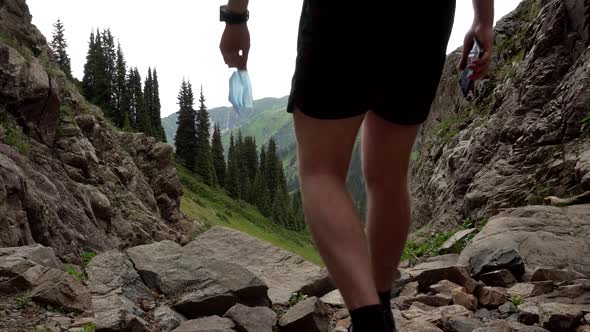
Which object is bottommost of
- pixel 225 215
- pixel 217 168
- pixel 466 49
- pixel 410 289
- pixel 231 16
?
pixel 225 215

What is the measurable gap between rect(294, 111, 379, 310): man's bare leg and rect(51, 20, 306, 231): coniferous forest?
3159 inches

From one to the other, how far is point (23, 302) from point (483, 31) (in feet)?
13.9

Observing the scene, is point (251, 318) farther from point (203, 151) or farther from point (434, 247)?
point (203, 151)

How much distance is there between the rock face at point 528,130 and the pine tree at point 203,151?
242 feet

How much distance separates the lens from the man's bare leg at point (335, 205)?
80.5 inches

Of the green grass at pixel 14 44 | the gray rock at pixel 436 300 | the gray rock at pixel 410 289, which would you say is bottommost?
the gray rock at pixel 410 289

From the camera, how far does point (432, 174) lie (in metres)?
17.0

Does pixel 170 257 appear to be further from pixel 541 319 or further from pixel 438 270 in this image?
pixel 541 319

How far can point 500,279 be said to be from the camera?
5402 millimetres

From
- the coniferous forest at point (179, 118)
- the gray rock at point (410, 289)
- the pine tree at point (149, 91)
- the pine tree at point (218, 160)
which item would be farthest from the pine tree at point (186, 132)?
the gray rock at point (410, 289)

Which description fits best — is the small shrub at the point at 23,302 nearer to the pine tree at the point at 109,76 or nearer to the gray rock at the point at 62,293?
the gray rock at the point at 62,293

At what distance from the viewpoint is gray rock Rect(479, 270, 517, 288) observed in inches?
211

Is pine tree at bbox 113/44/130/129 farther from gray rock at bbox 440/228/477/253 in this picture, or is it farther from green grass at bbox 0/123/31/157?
gray rock at bbox 440/228/477/253

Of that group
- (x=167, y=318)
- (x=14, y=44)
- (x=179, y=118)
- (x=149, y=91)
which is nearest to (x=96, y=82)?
(x=179, y=118)
